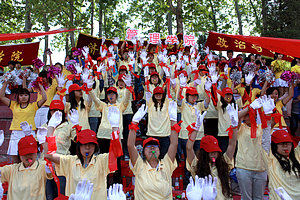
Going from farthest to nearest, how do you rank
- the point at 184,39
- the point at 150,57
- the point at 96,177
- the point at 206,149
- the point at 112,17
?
the point at 112,17 < the point at 184,39 < the point at 150,57 < the point at 206,149 < the point at 96,177

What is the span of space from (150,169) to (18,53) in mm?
8512

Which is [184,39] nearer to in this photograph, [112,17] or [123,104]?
[123,104]

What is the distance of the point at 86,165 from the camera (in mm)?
3393

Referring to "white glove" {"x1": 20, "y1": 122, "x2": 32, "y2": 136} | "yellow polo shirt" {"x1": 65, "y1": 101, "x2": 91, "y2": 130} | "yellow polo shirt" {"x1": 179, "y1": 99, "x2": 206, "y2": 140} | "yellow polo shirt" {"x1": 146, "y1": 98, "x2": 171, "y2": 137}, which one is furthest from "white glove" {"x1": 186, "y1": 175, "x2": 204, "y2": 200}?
"yellow polo shirt" {"x1": 65, "y1": 101, "x2": 91, "y2": 130}

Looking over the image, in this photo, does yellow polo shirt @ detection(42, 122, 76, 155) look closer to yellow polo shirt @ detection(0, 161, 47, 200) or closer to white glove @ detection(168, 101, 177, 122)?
yellow polo shirt @ detection(0, 161, 47, 200)

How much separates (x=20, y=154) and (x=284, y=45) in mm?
4891

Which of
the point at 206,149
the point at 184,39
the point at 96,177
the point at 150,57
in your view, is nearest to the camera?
the point at 96,177

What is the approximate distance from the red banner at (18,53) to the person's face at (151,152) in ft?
26.2

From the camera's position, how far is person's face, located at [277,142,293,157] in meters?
3.49

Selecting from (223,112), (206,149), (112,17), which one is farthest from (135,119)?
(112,17)

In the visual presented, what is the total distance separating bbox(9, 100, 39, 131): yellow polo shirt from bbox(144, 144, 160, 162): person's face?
2.85 m

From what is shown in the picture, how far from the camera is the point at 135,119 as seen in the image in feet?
11.3

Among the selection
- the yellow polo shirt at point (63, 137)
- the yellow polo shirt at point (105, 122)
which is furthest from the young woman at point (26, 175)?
the yellow polo shirt at point (105, 122)

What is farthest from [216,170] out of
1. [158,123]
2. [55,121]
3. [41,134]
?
[41,134]
